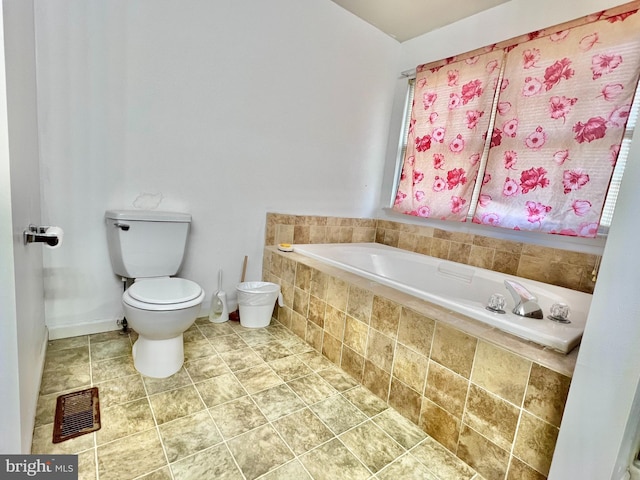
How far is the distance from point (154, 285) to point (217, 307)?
0.68 m

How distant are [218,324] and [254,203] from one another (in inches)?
36.8

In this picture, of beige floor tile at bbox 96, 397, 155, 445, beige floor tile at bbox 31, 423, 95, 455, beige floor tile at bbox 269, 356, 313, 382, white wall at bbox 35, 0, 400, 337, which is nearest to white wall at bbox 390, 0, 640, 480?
beige floor tile at bbox 269, 356, 313, 382

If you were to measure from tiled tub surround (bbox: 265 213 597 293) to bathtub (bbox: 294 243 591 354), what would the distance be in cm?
9

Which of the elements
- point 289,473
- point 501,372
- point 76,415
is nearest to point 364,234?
point 501,372

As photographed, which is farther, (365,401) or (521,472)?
(365,401)

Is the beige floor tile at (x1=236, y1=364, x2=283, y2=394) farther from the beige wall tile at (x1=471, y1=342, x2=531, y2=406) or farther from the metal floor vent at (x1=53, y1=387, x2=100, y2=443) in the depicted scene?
the beige wall tile at (x1=471, y1=342, x2=531, y2=406)

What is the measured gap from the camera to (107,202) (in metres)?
1.79

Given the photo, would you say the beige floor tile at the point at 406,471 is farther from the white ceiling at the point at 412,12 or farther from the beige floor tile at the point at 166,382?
the white ceiling at the point at 412,12

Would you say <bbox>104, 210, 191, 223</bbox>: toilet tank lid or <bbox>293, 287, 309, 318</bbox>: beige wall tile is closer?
<bbox>104, 210, 191, 223</bbox>: toilet tank lid

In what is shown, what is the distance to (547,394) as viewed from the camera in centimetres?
100

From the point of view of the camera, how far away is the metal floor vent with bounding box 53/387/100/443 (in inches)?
45.1

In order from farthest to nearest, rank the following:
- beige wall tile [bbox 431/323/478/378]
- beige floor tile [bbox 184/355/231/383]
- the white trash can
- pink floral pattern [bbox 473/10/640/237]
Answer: the white trash can
pink floral pattern [bbox 473/10/640/237]
beige floor tile [bbox 184/355/231/383]
beige wall tile [bbox 431/323/478/378]

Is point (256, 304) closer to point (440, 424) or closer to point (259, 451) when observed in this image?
point (259, 451)

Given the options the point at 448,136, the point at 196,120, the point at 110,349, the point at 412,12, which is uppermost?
the point at 412,12
